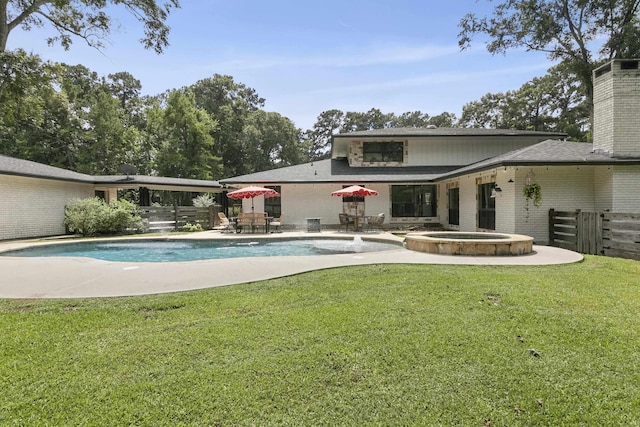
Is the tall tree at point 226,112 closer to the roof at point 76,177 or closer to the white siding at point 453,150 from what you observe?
the roof at point 76,177

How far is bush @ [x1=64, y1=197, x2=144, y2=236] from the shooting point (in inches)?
623

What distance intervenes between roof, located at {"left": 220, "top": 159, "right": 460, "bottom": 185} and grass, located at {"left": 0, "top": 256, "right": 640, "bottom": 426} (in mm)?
13309

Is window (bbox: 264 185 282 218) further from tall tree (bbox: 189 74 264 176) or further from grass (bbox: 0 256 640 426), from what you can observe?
tall tree (bbox: 189 74 264 176)

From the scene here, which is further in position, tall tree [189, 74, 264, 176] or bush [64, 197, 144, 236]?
tall tree [189, 74, 264, 176]

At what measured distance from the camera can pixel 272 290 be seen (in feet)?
18.0

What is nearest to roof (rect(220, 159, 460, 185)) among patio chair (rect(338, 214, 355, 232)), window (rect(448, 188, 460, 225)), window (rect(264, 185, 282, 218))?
window (rect(448, 188, 460, 225))

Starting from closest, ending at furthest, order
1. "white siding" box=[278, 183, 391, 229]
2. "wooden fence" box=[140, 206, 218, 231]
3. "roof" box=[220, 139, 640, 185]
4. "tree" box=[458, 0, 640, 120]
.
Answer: "roof" box=[220, 139, 640, 185] → "wooden fence" box=[140, 206, 218, 231] → "white siding" box=[278, 183, 391, 229] → "tree" box=[458, 0, 640, 120]

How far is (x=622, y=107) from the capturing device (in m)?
11.0

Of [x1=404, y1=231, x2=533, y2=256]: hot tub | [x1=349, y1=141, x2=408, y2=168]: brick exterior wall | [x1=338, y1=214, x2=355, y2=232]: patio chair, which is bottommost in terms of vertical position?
[x1=404, y1=231, x2=533, y2=256]: hot tub

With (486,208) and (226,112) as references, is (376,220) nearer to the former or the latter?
(486,208)

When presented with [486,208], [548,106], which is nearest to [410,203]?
[486,208]

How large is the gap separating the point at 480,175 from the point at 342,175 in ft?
23.8

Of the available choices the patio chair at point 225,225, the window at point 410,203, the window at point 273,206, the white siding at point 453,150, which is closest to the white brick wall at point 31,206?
the patio chair at point 225,225

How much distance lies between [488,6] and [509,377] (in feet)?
96.6
